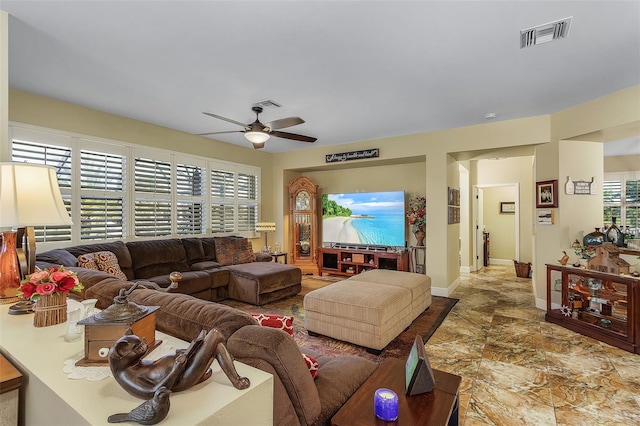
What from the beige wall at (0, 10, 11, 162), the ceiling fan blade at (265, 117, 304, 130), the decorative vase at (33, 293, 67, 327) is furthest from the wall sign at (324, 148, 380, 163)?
the decorative vase at (33, 293, 67, 327)

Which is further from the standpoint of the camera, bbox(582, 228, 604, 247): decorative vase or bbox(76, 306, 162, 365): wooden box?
bbox(582, 228, 604, 247): decorative vase

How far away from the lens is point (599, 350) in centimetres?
298

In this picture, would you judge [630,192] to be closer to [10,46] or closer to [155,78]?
[155,78]

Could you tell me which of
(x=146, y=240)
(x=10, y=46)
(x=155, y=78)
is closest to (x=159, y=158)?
(x=146, y=240)

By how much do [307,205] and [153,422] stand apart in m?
6.00

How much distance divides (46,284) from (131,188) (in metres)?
3.30

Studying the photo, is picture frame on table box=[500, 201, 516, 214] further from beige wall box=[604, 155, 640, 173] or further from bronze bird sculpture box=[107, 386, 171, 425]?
bronze bird sculpture box=[107, 386, 171, 425]

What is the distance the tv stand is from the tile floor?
1582mm

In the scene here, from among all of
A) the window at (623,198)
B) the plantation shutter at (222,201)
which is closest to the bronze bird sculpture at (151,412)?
the plantation shutter at (222,201)

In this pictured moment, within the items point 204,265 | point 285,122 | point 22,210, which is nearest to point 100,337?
point 22,210

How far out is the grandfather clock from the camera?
661 cm

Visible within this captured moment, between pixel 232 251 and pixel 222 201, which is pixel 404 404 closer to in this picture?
pixel 232 251

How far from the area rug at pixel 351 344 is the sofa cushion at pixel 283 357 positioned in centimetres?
175

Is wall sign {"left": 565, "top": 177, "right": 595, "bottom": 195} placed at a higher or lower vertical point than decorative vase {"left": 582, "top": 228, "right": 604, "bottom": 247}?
higher
